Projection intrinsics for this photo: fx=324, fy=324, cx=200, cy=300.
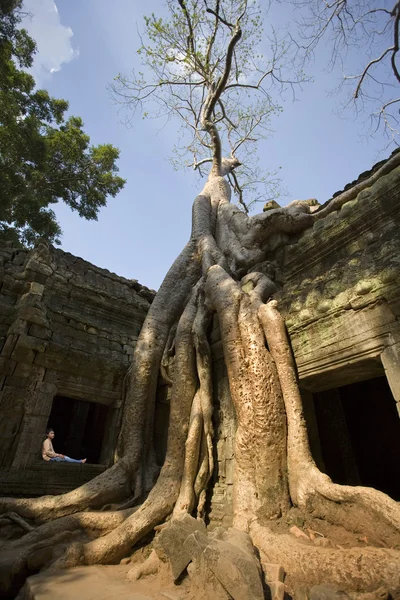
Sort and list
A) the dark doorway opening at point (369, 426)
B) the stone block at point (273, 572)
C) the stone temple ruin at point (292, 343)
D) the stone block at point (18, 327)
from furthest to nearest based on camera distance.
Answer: the stone block at point (18, 327), the dark doorway opening at point (369, 426), the stone temple ruin at point (292, 343), the stone block at point (273, 572)

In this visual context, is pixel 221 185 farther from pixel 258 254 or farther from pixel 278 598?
pixel 278 598

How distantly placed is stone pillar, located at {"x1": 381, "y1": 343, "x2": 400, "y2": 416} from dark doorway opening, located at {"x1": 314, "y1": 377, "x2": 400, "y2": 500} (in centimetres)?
167

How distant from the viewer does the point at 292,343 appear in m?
3.15

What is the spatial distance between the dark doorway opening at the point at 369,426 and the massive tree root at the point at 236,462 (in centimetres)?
145

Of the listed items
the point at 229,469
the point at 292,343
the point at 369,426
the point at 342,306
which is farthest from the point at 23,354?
the point at 369,426

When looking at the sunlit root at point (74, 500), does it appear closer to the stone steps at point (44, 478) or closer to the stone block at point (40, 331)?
the stone steps at point (44, 478)

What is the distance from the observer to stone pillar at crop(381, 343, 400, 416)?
2.31 meters

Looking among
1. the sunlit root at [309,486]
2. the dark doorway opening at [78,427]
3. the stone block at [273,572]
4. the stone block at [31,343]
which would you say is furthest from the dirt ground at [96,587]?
the dark doorway opening at [78,427]

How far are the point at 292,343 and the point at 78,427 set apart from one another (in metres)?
7.17

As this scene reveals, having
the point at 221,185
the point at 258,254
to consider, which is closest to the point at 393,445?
the point at 258,254

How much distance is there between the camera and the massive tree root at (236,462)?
6.37ft

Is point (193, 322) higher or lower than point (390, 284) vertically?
higher

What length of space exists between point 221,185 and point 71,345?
442 cm

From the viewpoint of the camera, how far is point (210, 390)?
11.7 feet
